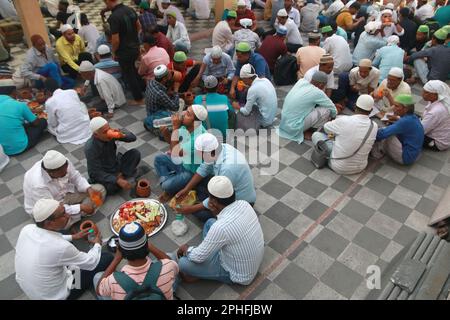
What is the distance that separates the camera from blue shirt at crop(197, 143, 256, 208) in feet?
12.7

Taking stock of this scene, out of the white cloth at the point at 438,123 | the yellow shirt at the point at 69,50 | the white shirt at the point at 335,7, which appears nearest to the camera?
the white cloth at the point at 438,123

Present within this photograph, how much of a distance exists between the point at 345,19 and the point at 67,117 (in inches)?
295

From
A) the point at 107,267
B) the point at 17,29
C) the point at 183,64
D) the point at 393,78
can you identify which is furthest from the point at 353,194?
the point at 17,29

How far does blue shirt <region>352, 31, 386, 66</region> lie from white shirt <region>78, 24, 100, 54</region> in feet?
19.4

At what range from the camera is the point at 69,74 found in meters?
7.43

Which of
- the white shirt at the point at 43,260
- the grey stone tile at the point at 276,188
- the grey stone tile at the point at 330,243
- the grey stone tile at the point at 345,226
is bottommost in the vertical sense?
the grey stone tile at the point at 276,188

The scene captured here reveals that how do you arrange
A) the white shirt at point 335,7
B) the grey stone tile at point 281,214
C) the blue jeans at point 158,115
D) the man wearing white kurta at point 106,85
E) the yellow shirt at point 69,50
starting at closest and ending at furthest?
the grey stone tile at point 281,214, the blue jeans at point 158,115, the man wearing white kurta at point 106,85, the yellow shirt at point 69,50, the white shirt at point 335,7

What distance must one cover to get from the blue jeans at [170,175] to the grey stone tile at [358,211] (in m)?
2.14

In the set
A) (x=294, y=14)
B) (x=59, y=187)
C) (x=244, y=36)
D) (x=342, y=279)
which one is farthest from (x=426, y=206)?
(x=294, y=14)

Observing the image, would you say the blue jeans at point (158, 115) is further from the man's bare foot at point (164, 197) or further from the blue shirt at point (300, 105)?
the blue shirt at point (300, 105)

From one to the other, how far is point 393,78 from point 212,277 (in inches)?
177

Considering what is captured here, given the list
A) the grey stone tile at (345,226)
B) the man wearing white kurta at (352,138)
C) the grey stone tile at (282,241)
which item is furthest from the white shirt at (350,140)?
the grey stone tile at (282,241)

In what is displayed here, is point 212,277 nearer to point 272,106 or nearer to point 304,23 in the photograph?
point 272,106

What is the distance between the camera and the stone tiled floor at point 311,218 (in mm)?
3682
